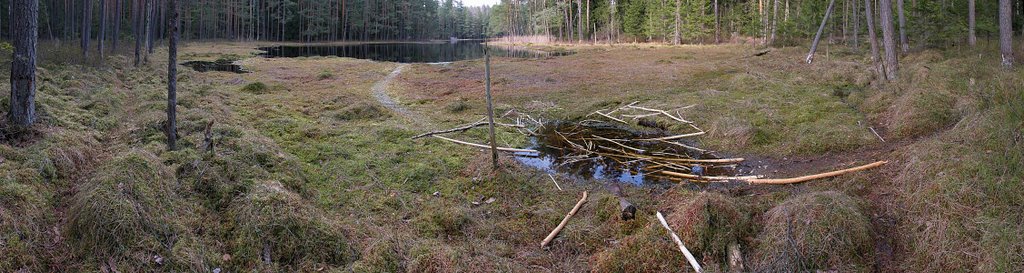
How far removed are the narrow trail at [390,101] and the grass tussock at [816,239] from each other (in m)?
9.06

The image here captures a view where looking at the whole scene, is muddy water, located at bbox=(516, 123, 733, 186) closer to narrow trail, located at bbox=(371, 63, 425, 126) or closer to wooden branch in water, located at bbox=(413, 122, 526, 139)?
wooden branch in water, located at bbox=(413, 122, 526, 139)

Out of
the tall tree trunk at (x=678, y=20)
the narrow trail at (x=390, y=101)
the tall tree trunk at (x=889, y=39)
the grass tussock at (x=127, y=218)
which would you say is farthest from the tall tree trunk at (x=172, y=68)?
the tall tree trunk at (x=678, y=20)

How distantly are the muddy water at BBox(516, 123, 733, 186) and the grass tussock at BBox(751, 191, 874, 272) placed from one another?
2.97 metres

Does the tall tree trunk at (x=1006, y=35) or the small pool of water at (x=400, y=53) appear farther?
the small pool of water at (x=400, y=53)

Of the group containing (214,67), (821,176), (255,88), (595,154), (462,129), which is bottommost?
(821,176)

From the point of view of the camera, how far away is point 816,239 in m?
5.48

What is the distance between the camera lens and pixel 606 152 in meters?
10.6

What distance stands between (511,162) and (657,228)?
12.6ft

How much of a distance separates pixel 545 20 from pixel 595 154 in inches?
2478

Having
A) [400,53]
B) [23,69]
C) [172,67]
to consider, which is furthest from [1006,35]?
[400,53]

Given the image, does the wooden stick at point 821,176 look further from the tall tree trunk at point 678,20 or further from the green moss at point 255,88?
the tall tree trunk at point 678,20

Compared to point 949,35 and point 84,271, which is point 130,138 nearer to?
point 84,271

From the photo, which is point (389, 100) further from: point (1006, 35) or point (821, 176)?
point (1006, 35)

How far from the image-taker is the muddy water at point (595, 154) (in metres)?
9.20
